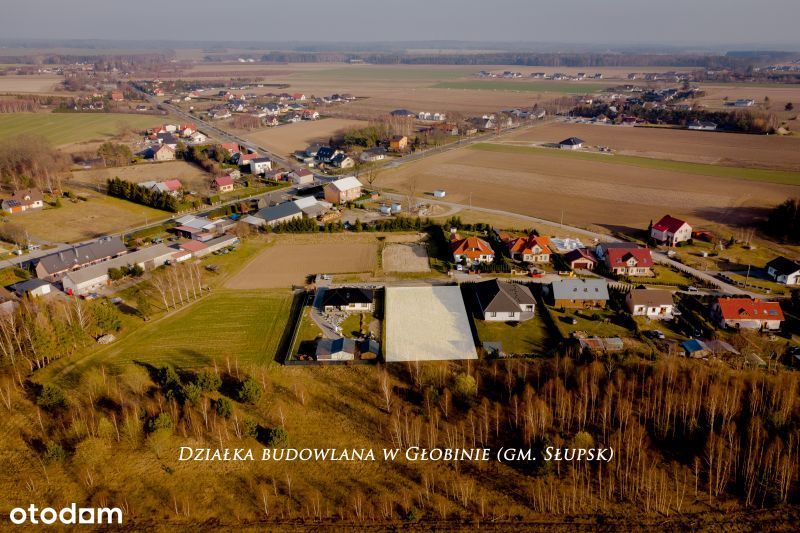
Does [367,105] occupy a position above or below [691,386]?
above

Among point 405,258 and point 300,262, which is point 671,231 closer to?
point 405,258

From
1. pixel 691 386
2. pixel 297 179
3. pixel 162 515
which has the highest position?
pixel 297 179

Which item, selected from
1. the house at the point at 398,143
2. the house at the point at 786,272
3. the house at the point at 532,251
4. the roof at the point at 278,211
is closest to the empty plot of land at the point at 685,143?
the house at the point at 398,143

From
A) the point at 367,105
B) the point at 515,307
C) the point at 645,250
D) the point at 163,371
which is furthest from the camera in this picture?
the point at 367,105

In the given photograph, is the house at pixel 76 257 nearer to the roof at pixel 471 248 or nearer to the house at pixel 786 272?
the roof at pixel 471 248

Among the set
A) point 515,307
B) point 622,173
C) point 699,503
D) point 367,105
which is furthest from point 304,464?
point 367,105

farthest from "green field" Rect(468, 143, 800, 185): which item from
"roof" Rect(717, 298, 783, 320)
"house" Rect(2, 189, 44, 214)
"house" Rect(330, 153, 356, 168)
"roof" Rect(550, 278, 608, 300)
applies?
"house" Rect(2, 189, 44, 214)

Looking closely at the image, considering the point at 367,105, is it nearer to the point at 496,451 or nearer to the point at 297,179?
the point at 297,179
